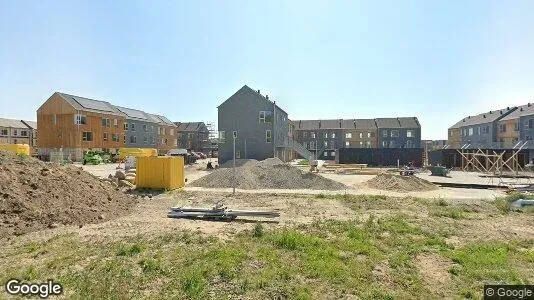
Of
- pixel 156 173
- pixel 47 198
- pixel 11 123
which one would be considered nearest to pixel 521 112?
pixel 156 173

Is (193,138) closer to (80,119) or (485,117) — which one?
(80,119)

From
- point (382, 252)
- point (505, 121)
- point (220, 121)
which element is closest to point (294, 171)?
point (382, 252)

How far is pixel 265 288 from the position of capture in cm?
667

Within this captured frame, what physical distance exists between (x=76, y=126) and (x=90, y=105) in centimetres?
610

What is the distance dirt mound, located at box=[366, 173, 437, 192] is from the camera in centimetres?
2333

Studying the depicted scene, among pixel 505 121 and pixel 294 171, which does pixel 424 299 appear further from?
pixel 505 121

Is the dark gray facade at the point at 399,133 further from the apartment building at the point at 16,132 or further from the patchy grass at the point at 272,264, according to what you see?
the apartment building at the point at 16,132

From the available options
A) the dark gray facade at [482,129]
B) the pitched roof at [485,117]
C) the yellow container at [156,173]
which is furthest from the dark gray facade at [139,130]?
the pitched roof at [485,117]

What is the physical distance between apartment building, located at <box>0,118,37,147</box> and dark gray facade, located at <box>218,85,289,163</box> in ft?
191

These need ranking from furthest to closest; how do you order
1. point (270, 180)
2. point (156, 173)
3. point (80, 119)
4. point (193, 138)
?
point (193, 138), point (80, 119), point (270, 180), point (156, 173)

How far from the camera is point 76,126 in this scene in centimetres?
5334

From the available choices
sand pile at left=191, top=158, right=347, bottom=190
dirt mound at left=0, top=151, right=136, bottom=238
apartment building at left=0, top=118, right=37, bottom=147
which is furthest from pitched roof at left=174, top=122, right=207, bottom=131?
dirt mound at left=0, top=151, right=136, bottom=238

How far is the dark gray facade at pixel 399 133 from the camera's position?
8131 cm

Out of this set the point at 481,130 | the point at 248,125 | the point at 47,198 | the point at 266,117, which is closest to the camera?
the point at 47,198
